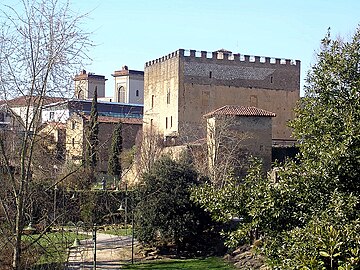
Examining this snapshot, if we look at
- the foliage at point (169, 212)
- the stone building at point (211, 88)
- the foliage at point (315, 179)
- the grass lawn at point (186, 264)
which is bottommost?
the grass lawn at point (186, 264)

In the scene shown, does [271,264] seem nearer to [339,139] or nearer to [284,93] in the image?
[339,139]

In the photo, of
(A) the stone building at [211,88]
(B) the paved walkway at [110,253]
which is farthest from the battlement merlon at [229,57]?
(B) the paved walkway at [110,253]

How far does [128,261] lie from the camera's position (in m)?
19.6

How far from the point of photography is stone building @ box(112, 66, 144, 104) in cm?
6862

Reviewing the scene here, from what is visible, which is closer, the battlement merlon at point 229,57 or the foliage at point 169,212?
the foliage at point 169,212

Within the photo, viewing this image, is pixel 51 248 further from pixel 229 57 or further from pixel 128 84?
pixel 128 84

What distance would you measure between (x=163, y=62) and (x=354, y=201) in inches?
1506

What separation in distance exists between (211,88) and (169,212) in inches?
937

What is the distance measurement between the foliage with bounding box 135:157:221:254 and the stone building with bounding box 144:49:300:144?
19066 millimetres

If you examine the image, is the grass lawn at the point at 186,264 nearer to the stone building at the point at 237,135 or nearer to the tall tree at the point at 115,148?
the tall tree at the point at 115,148

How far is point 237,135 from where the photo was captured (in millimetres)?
31547

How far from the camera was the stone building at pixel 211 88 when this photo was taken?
42250mm

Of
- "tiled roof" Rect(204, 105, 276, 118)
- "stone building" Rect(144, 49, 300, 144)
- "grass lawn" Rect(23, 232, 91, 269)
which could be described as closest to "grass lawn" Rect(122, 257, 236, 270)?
"grass lawn" Rect(23, 232, 91, 269)

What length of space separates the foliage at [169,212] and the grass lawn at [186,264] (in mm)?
930
